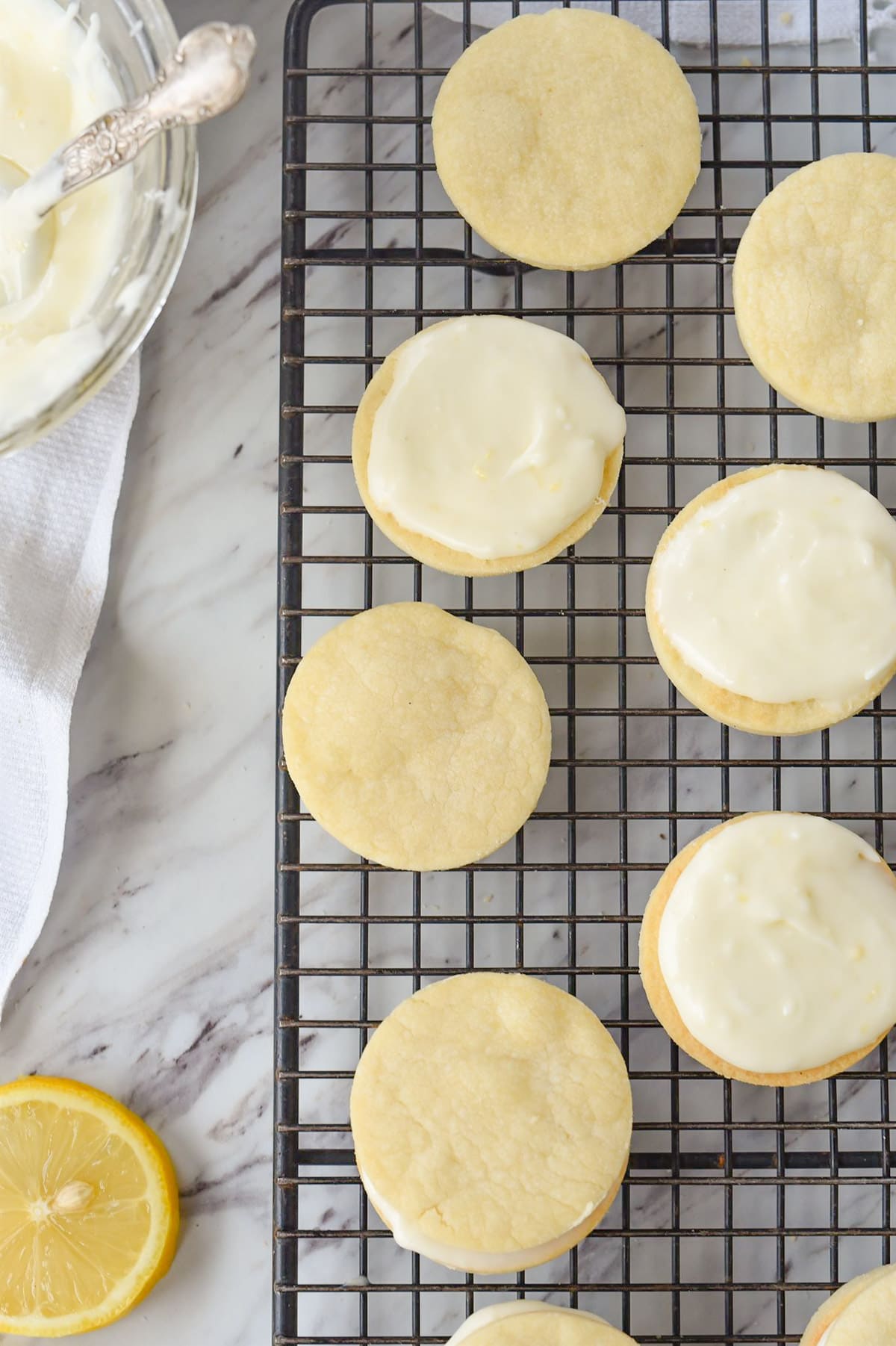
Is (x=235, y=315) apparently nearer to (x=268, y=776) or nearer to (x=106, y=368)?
(x=106, y=368)

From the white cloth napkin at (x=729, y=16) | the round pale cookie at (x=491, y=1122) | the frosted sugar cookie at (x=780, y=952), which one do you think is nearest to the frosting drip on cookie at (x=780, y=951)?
the frosted sugar cookie at (x=780, y=952)

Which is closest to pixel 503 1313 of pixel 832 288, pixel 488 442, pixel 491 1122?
pixel 491 1122

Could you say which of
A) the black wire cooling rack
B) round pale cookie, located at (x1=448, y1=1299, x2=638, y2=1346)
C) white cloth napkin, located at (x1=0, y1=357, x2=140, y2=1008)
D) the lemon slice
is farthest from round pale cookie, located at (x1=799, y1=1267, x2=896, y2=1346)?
white cloth napkin, located at (x1=0, y1=357, x2=140, y2=1008)

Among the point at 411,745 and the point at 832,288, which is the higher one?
the point at 832,288

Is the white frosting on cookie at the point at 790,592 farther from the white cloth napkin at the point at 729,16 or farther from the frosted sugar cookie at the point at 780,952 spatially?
the white cloth napkin at the point at 729,16

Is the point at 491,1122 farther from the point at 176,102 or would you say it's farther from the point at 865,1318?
the point at 176,102

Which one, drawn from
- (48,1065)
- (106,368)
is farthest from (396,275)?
(48,1065)
